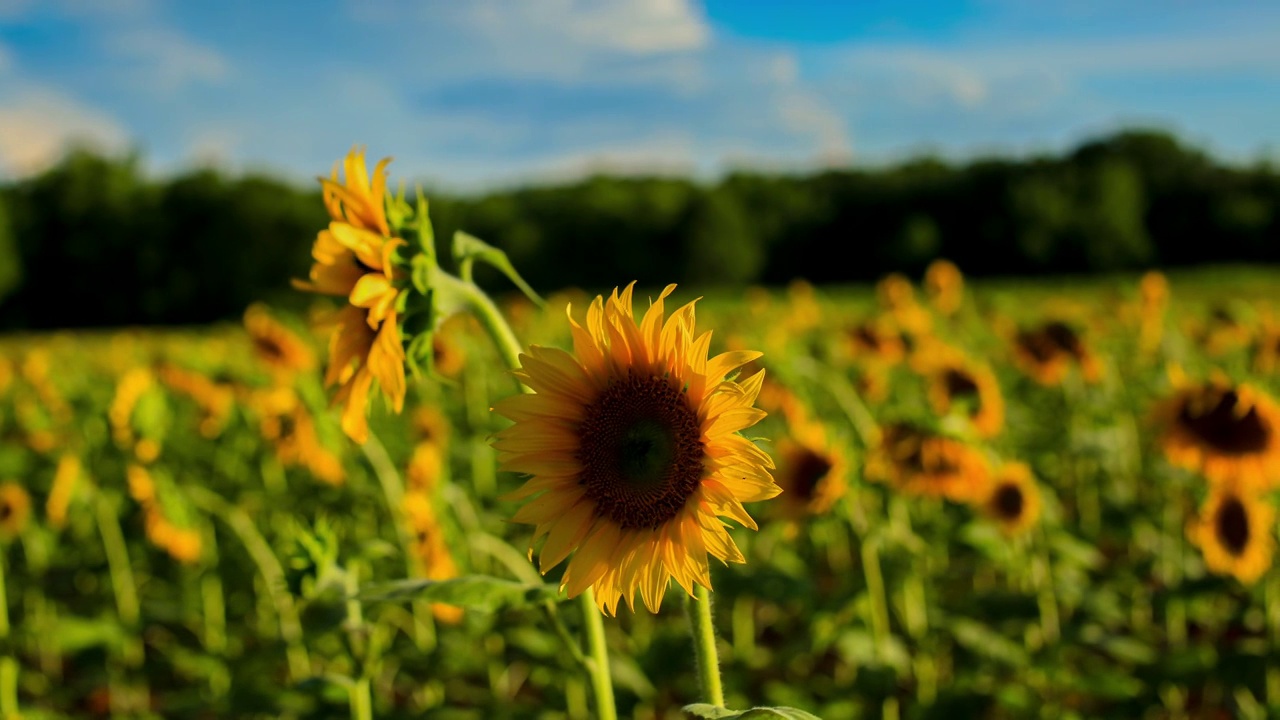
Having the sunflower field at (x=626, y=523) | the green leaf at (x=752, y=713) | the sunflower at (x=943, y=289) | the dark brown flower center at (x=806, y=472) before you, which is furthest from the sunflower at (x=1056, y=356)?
the green leaf at (x=752, y=713)

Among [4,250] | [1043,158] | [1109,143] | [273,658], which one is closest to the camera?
[273,658]

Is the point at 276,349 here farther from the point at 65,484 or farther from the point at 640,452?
the point at 640,452

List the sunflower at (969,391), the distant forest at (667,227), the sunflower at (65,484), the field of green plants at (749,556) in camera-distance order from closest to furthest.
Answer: the field of green plants at (749,556)
the sunflower at (969,391)
the sunflower at (65,484)
the distant forest at (667,227)

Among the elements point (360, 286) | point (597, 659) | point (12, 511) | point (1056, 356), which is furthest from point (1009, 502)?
point (12, 511)

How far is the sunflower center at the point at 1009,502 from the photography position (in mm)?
4031

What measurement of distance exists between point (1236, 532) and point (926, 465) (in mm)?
1346

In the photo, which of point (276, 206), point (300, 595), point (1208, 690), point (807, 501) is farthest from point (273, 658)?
point (276, 206)

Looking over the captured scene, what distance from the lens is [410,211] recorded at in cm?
183

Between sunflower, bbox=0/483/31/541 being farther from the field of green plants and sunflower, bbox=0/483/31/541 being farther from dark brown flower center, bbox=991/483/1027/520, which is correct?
dark brown flower center, bbox=991/483/1027/520

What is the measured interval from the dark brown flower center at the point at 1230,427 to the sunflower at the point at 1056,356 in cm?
128

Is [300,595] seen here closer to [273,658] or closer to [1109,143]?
[273,658]

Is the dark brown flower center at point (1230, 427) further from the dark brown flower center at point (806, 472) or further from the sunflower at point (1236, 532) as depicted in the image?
the dark brown flower center at point (806, 472)

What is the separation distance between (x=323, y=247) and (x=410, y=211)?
169mm

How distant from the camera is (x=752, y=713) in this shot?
1299mm
